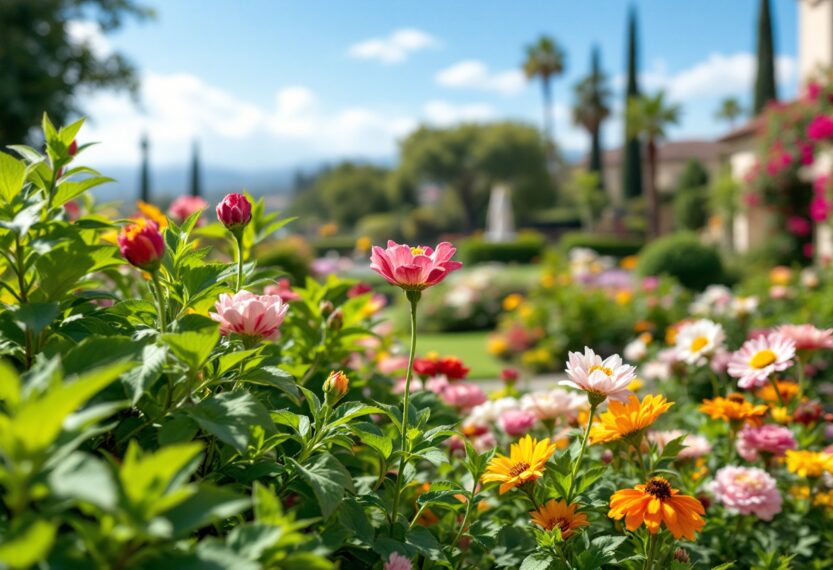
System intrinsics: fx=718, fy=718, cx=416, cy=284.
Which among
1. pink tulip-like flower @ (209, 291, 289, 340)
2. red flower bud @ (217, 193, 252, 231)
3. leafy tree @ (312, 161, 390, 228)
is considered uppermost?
leafy tree @ (312, 161, 390, 228)

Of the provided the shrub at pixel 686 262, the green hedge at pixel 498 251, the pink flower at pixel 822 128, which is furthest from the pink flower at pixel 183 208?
the green hedge at pixel 498 251

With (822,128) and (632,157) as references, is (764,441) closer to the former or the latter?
(822,128)

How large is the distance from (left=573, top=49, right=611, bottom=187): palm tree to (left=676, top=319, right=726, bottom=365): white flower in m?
38.5

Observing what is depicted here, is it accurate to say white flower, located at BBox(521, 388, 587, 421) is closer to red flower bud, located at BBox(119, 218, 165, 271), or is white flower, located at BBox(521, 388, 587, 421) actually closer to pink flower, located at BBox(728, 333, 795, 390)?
pink flower, located at BBox(728, 333, 795, 390)

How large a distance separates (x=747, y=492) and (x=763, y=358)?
30 centimetres

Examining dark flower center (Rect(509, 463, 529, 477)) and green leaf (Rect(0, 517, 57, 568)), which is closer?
green leaf (Rect(0, 517, 57, 568))

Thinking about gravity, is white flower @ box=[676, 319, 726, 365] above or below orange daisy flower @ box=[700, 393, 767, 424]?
above

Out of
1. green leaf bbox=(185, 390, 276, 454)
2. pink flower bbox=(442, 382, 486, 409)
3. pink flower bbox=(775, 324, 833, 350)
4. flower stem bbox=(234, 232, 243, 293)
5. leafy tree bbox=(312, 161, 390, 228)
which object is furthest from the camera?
Result: leafy tree bbox=(312, 161, 390, 228)

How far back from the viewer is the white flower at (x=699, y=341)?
195 centimetres

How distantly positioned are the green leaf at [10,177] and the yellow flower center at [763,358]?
1.49 metres

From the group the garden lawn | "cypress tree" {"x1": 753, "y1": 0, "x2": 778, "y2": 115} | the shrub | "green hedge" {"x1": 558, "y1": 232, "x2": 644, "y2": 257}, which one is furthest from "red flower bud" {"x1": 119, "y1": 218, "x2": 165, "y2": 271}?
"cypress tree" {"x1": 753, "y1": 0, "x2": 778, "y2": 115}

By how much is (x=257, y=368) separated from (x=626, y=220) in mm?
32307

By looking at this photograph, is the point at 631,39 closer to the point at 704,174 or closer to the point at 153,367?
the point at 704,174

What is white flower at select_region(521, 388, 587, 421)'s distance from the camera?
167cm
